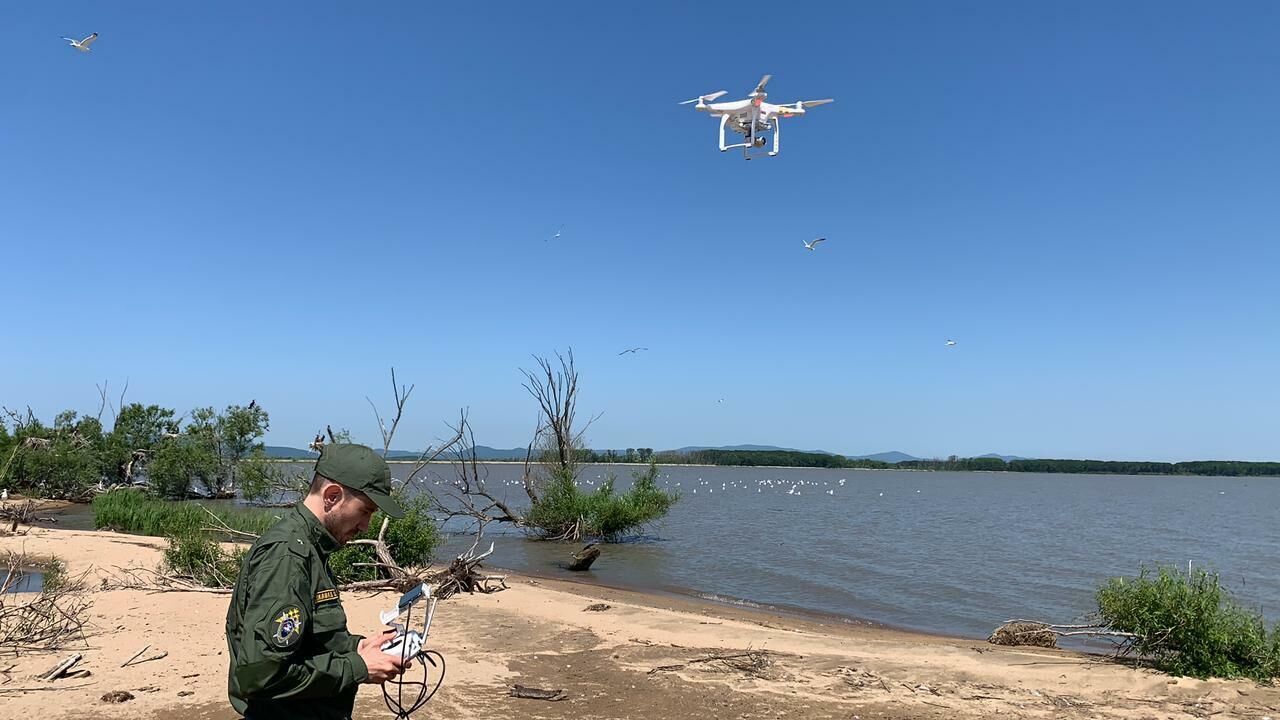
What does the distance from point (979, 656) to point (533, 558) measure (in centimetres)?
1451

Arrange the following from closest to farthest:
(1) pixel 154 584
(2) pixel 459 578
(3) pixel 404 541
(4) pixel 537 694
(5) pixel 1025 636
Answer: (4) pixel 537 694
(1) pixel 154 584
(5) pixel 1025 636
(2) pixel 459 578
(3) pixel 404 541

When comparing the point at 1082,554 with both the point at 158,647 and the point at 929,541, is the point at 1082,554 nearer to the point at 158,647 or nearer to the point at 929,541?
the point at 929,541

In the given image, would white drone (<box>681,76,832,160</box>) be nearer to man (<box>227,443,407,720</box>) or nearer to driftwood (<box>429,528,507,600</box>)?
man (<box>227,443,407,720</box>)

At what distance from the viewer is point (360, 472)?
282cm

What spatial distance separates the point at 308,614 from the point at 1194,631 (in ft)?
33.0

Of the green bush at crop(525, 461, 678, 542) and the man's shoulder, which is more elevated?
the man's shoulder

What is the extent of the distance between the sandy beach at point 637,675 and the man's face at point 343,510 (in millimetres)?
4506

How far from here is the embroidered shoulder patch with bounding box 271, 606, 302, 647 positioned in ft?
8.39

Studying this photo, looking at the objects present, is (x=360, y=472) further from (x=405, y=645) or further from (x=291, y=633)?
(x=405, y=645)

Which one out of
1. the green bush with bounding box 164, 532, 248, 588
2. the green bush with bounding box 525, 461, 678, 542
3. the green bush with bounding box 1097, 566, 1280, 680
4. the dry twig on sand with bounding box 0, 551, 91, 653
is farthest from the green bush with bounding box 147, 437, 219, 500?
the green bush with bounding box 1097, 566, 1280, 680

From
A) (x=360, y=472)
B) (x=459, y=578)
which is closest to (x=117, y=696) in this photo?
(x=360, y=472)

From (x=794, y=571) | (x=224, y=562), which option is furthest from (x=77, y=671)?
(x=794, y=571)

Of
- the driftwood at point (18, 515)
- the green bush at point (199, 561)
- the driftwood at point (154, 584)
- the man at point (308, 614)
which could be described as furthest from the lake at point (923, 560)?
the man at point (308, 614)

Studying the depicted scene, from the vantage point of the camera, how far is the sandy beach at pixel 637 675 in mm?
6949
